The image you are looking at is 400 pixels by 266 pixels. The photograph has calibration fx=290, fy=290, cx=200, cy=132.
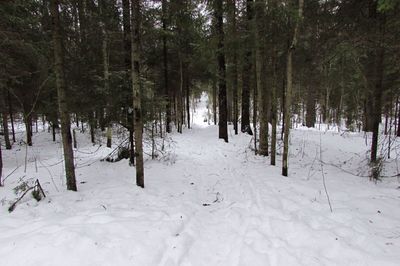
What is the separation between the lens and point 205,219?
5.32m

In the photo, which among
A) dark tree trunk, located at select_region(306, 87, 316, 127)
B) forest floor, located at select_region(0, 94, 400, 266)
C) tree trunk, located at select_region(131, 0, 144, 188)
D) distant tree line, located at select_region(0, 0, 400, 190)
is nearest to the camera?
forest floor, located at select_region(0, 94, 400, 266)

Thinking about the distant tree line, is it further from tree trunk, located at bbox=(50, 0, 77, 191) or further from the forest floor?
the forest floor

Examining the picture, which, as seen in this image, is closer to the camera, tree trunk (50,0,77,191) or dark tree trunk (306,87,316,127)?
tree trunk (50,0,77,191)

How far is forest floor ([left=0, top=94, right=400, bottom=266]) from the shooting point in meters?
3.86

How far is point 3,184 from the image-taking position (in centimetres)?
713

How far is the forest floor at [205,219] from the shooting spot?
12.7 feet

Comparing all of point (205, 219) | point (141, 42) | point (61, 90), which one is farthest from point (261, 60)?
point (61, 90)

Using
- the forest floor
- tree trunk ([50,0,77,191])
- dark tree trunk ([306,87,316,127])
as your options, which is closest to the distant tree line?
tree trunk ([50,0,77,191])

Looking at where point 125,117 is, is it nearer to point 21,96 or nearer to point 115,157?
point 115,157

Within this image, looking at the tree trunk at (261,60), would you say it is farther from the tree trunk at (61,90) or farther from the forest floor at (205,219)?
the tree trunk at (61,90)

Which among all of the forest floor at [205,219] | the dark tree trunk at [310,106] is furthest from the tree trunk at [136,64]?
the dark tree trunk at [310,106]

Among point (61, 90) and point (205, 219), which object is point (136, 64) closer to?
point (61, 90)

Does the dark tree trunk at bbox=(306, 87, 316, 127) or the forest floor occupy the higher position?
the dark tree trunk at bbox=(306, 87, 316, 127)

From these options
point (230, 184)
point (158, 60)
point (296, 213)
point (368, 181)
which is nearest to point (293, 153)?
point (368, 181)
